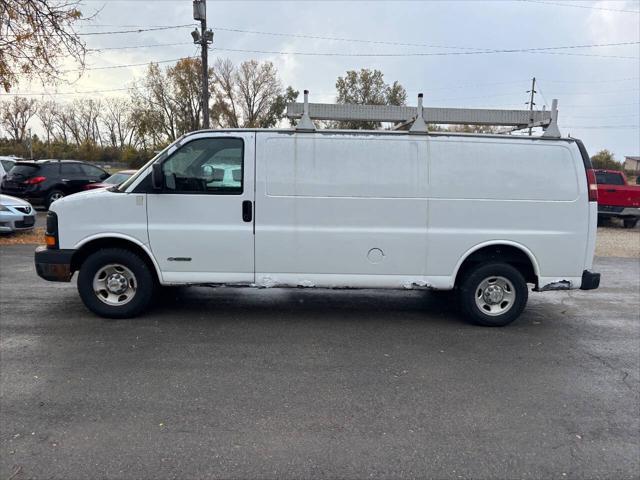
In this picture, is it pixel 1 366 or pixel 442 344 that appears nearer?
pixel 1 366

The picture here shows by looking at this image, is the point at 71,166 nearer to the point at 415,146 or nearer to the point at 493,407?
the point at 415,146

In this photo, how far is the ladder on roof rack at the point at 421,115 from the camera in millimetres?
5467

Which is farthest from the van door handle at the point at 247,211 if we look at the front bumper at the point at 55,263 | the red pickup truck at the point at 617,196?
the red pickup truck at the point at 617,196

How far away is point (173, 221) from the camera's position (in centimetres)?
542

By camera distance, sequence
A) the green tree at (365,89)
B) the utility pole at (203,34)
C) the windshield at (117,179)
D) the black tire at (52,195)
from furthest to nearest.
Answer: the green tree at (365,89) < the utility pole at (203,34) < the black tire at (52,195) < the windshield at (117,179)

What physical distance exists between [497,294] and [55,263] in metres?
5.04

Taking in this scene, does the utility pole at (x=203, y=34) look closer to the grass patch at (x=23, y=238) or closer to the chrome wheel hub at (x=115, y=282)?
the grass patch at (x=23, y=238)

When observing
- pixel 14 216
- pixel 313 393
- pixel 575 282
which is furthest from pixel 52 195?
pixel 575 282

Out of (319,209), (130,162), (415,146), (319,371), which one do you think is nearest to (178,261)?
(319,209)

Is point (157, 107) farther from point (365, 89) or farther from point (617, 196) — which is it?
point (617, 196)

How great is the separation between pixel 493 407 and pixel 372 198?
2.52 meters

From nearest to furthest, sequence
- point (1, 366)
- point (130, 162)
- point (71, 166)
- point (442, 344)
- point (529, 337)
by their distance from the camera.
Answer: point (1, 366) < point (442, 344) < point (529, 337) < point (71, 166) < point (130, 162)

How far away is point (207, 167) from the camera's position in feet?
17.8

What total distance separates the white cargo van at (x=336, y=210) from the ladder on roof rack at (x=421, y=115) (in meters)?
0.20
